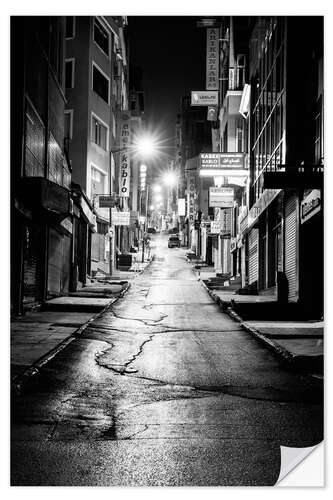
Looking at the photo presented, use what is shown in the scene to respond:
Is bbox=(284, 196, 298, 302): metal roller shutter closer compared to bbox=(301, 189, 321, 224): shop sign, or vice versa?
bbox=(301, 189, 321, 224): shop sign

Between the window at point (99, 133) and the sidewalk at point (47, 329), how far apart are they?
66.6 feet

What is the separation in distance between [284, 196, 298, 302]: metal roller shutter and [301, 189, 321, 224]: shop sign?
66.0 inches

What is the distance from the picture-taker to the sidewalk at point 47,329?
998 cm

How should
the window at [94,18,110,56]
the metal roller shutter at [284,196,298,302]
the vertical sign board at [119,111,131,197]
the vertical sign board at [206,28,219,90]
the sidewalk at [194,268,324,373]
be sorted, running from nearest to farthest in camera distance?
1. the sidewalk at [194,268,324,373]
2. the metal roller shutter at [284,196,298,302]
3. the vertical sign board at [206,28,219,90]
4. the window at [94,18,110,56]
5. the vertical sign board at [119,111,131,197]

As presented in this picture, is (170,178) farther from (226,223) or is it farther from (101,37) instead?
(226,223)

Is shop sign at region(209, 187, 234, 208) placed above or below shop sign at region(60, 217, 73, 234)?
above

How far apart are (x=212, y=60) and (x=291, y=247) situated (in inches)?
882

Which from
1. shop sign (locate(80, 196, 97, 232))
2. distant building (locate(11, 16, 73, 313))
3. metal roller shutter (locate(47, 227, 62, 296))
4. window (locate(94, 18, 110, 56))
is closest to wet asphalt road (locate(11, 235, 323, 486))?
distant building (locate(11, 16, 73, 313))

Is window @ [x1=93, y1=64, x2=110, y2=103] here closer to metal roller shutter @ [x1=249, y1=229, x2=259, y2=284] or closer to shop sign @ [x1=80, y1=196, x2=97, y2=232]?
shop sign @ [x1=80, y1=196, x2=97, y2=232]

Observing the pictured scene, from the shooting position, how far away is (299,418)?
677cm

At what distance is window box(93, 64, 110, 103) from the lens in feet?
143

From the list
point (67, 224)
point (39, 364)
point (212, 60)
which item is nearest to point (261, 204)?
point (67, 224)

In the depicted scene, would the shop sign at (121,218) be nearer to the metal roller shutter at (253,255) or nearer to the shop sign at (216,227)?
the shop sign at (216,227)

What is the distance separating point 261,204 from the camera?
25844 mm
